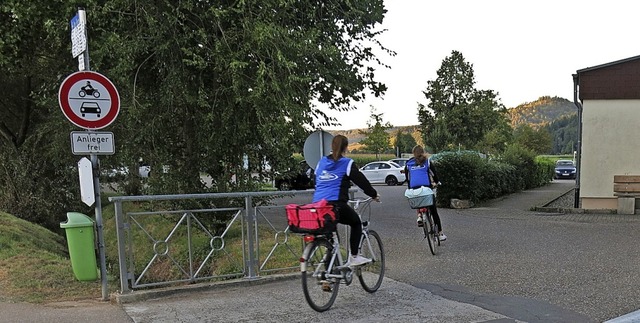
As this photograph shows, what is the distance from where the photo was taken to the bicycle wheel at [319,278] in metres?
4.66

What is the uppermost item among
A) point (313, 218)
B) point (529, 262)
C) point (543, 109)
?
point (543, 109)

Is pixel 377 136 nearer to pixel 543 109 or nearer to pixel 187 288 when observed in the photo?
pixel 187 288

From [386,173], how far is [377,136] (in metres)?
20.4

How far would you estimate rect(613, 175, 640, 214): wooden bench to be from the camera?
39.2ft

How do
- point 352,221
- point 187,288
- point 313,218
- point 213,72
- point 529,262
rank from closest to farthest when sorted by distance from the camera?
point 313,218
point 352,221
point 187,288
point 529,262
point 213,72

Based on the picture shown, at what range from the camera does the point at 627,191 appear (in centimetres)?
1204

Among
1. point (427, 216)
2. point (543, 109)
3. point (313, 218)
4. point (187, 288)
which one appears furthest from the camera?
point (543, 109)

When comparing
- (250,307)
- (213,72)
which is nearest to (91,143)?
(250,307)

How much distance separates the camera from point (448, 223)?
11047mm

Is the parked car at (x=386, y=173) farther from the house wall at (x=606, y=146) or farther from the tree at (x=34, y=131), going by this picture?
the tree at (x=34, y=131)

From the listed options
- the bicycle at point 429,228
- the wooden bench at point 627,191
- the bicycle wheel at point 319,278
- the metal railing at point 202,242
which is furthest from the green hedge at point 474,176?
the bicycle wheel at point 319,278

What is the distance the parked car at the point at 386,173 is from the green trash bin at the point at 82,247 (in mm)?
22432

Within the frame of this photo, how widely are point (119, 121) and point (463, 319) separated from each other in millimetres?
7167

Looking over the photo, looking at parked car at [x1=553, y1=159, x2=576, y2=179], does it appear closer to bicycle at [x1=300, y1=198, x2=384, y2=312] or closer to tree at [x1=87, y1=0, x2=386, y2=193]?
tree at [x1=87, y1=0, x2=386, y2=193]
